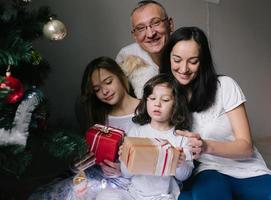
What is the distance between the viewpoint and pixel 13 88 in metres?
0.92

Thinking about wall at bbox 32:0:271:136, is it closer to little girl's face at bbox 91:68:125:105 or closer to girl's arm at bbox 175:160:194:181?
little girl's face at bbox 91:68:125:105

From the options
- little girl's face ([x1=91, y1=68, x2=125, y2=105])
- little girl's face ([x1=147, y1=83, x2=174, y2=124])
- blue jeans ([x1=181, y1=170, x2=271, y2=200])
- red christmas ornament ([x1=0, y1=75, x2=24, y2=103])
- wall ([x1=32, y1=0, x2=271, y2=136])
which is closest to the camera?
red christmas ornament ([x1=0, y1=75, x2=24, y2=103])

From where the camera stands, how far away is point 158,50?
1515 millimetres

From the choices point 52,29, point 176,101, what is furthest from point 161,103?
point 52,29

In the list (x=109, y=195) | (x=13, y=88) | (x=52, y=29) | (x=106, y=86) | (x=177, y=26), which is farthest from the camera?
(x=177, y=26)

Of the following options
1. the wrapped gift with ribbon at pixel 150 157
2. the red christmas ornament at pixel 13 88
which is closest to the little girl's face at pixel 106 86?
the wrapped gift with ribbon at pixel 150 157

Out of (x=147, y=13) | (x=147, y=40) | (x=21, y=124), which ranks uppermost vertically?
(x=147, y=13)

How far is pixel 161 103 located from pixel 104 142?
0.23 meters

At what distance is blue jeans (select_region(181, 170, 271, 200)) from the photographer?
1.14 m

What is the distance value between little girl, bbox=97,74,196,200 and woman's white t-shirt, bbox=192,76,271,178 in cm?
7

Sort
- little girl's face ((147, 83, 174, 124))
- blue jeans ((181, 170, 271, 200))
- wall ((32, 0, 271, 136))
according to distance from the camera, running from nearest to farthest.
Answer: blue jeans ((181, 170, 271, 200)) < little girl's face ((147, 83, 174, 124)) < wall ((32, 0, 271, 136))

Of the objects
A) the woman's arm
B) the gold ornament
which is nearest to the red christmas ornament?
the gold ornament

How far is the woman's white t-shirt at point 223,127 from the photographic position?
50.4 inches

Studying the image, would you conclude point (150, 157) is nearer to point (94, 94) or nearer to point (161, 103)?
point (161, 103)
